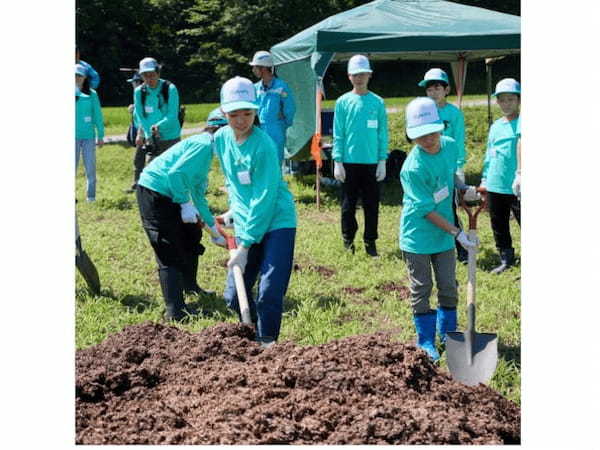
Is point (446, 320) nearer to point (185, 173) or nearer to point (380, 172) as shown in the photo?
point (185, 173)

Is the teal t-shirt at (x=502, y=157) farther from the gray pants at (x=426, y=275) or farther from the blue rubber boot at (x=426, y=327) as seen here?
the blue rubber boot at (x=426, y=327)

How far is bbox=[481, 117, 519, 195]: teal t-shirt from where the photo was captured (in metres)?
6.65

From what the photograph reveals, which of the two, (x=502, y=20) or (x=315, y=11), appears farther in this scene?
(x=315, y=11)

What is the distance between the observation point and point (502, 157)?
6.68 metres

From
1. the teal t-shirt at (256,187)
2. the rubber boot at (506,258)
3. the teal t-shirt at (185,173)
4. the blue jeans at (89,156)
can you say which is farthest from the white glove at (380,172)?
the blue jeans at (89,156)

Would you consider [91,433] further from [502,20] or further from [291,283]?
[502,20]

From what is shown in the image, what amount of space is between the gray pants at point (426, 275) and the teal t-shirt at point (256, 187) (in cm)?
86

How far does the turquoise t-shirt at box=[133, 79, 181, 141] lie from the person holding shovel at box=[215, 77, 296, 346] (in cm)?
557

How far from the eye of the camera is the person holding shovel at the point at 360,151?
756 centimetres

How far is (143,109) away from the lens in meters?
9.95

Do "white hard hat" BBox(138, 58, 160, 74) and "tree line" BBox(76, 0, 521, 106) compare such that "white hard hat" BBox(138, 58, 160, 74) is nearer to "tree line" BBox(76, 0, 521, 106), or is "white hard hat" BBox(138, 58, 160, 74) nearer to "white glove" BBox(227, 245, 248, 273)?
"white glove" BBox(227, 245, 248, 273)

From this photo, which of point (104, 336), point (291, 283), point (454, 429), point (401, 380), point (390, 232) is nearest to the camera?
point (454, 429)

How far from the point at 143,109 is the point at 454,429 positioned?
25.8 ft

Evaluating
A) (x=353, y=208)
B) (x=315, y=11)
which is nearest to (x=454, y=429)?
(x=353, y=208)
